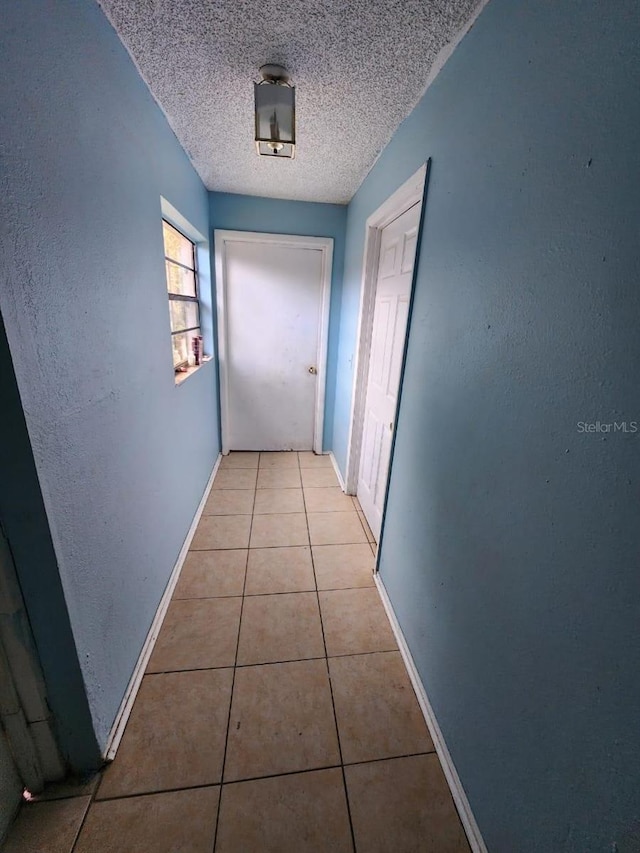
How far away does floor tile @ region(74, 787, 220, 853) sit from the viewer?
0.90 meters

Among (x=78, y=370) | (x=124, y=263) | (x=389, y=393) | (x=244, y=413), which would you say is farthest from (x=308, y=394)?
(x=78, y=370)

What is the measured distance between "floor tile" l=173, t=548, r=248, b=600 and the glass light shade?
216 cm

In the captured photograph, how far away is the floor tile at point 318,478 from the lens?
287 cm

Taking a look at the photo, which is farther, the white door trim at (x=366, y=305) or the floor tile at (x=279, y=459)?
Result: the floor tile at (x=279, y=459)

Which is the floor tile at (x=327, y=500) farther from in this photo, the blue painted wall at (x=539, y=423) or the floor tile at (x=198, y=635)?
the blue painted wall at (x=539, y=423)

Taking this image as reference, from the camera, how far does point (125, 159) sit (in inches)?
45.5

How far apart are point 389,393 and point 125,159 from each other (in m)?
1.59

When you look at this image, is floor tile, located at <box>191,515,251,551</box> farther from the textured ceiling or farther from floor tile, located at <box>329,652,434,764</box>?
the textured ceiling

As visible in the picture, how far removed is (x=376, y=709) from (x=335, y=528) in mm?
1114

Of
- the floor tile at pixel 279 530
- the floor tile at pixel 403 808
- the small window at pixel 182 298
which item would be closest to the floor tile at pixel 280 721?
the floor tile at pixel 403 808

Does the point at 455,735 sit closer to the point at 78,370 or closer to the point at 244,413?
the point at 78,370

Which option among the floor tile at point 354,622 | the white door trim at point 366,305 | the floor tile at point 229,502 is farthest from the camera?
the floor tile at point 229,502

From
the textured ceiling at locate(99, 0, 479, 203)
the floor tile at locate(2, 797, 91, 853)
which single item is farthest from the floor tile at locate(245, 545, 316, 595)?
the textured ceiling at locate(99, 0, 479, 203)

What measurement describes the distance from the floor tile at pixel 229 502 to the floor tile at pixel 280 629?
32.4 inches
